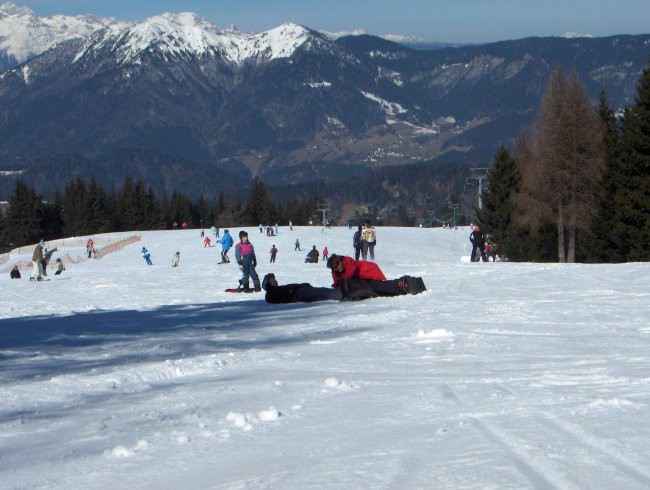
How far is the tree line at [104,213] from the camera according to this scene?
368ft

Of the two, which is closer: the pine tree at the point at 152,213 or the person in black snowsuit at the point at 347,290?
the person in black snowsuit at the point at 347,290

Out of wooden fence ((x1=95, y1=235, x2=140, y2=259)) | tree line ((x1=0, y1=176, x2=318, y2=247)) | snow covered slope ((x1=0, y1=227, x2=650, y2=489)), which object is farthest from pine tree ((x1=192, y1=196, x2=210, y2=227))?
snow covered slope ((x1=0, y1=227, x2=650, y2=489))

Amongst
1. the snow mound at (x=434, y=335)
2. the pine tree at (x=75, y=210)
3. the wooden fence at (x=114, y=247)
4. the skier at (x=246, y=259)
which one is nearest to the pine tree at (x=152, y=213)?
the pine tree at (x=75, y=210)

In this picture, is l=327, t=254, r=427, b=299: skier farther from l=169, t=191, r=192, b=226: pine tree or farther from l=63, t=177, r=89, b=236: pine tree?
l=169, t=191, r=192, b=226: pine tree

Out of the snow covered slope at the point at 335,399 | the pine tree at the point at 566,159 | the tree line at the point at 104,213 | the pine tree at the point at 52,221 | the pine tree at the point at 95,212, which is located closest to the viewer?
the snow covered slope at the point at 335,399

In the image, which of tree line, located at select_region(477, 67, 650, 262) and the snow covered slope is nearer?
the snow covered slope

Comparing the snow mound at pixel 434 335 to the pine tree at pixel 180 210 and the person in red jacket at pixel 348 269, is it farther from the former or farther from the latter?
the pine tree at pixel 180 210

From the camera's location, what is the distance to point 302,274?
27.1m

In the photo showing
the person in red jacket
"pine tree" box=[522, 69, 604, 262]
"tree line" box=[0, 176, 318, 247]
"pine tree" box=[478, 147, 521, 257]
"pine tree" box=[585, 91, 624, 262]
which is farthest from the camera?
"tree line" box=[0, 176, 318, 247]

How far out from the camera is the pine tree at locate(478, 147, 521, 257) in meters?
56.5

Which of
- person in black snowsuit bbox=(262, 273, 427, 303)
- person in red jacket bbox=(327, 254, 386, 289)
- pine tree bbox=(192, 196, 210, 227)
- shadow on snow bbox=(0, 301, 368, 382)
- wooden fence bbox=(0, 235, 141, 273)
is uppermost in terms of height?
pine tree bbox=(192, 196, 210, 227)

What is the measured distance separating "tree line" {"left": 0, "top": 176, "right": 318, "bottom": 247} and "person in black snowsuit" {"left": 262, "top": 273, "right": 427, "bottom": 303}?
334 ft

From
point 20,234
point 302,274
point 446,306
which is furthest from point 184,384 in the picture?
point 20,234

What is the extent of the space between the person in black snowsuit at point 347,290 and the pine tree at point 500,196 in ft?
139
